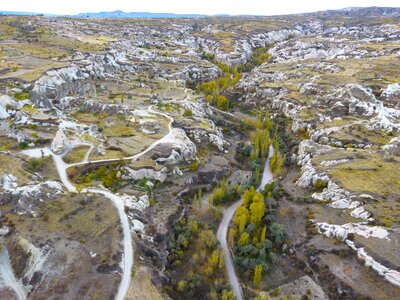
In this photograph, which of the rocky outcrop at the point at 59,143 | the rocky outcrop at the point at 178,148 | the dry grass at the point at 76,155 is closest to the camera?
the dry grass at the point at 76,155

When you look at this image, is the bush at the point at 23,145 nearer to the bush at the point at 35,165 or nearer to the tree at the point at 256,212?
the bush at the point at 35,165

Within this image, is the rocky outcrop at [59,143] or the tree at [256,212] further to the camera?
the rocky outcrop at [59,143]

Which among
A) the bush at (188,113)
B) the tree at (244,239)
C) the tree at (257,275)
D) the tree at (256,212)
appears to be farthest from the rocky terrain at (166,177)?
the tree at (256,212)

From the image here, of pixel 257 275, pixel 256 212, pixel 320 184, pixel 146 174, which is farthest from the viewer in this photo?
pixel 320 184

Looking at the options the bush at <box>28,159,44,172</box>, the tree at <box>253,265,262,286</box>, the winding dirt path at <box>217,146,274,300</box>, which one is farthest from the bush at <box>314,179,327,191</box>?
the bush at <box>28,159,44,172</box>

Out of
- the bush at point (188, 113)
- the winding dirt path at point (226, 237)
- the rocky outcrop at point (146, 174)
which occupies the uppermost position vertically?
the bush at point (188, 113)

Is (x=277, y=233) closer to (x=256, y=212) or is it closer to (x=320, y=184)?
(x=256, y=212)

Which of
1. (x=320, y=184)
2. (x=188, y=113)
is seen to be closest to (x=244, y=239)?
(x=320, y=184)

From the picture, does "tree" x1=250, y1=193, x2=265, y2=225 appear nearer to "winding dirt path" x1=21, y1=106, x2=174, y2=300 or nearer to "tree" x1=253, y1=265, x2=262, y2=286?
"tree" x1=253, y1=265, x2=262, y2=286

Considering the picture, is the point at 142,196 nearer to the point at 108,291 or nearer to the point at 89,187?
the point at 89,187
